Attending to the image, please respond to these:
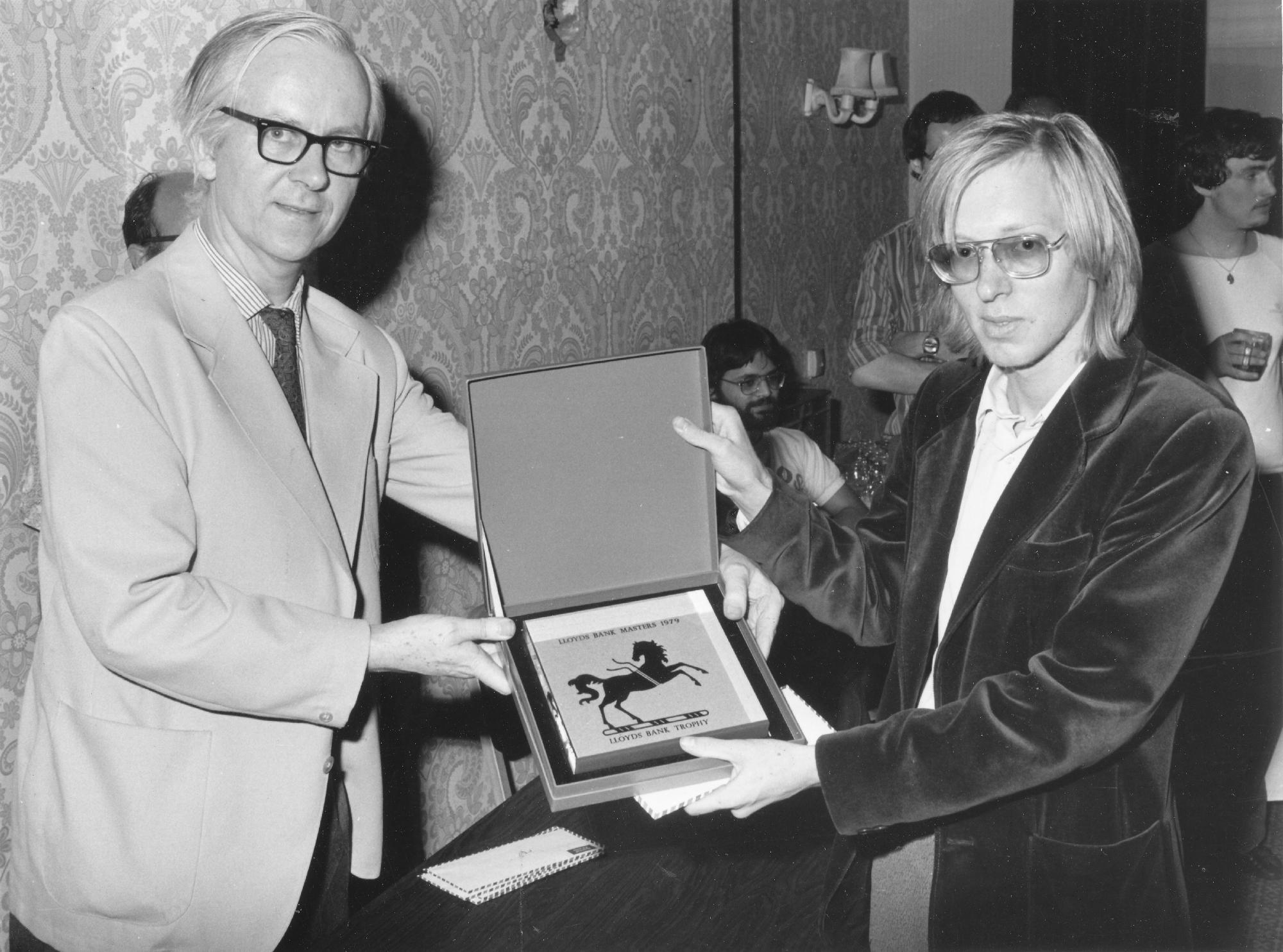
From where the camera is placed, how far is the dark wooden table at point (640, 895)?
1.37 meters

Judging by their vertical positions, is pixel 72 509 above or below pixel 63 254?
below

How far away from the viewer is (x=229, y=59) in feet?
4.85

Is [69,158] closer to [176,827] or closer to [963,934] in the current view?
[176,827]

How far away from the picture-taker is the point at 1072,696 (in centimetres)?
121

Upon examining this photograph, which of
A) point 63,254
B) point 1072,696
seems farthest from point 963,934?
point 63,254

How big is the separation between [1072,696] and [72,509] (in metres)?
1.13

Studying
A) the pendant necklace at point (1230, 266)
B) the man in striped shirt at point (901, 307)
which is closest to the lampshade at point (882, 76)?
the man in striped shirt at point (901, 307)

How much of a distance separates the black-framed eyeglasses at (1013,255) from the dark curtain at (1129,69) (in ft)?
6.65

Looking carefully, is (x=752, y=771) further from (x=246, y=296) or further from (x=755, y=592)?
(x=246, y=296)

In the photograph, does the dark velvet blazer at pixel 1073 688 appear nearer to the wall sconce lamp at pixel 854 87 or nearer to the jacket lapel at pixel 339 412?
the jacket lapel at pixel 339 412

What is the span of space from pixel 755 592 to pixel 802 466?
1754 mm

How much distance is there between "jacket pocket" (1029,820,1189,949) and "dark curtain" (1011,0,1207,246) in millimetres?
2226

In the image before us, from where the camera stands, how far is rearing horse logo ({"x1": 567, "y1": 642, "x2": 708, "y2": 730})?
Answer: 1383 mm

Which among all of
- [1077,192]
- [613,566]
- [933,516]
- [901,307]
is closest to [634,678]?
[613,566]
